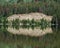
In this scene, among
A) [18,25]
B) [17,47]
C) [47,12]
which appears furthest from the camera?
[47,12]

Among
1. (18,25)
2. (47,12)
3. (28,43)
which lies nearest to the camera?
(28,43)

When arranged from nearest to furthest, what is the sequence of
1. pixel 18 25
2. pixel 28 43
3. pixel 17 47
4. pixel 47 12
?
pixel 17 47, pixel 28 43, pixel 18 25, pixel 47 12

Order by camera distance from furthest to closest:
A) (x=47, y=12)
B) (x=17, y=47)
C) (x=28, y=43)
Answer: (x=47, y=12) → (x=28, y=43) → (x=17, y=47)

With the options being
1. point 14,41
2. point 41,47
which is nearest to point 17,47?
point 41,47

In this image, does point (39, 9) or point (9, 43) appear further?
point (39, 9)

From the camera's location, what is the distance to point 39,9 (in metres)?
24.6

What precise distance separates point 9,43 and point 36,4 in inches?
478

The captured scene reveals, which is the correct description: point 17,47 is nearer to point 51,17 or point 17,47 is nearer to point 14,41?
point 14,41

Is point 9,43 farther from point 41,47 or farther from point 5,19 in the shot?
point 5,19

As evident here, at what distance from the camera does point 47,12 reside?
80.1ft

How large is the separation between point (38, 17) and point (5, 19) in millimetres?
2244

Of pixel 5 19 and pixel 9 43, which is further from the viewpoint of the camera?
pixel 5 19

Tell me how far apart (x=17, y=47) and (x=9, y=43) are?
150cm

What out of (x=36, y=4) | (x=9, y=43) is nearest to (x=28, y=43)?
(x=9, y=43)
